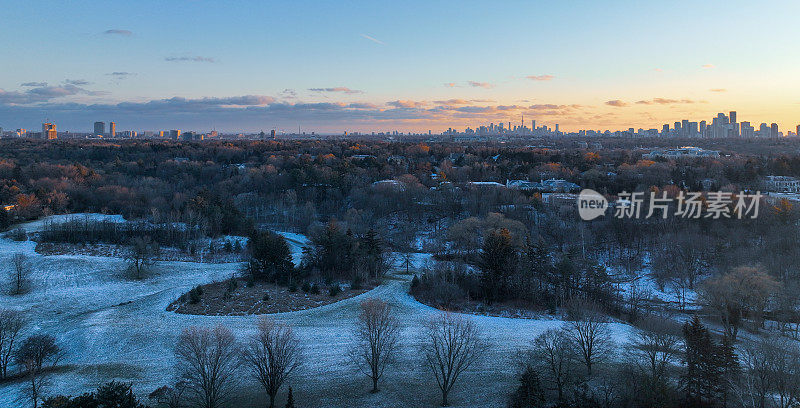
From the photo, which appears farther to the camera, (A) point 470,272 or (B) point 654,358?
(A) point 470,272

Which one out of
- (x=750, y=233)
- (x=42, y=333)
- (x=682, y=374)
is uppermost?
(x=750, y=233)

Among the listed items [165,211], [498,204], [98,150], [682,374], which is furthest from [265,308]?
[98,150]

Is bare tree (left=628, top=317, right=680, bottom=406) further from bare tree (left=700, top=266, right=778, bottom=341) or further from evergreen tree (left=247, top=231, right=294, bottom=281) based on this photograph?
evergreen tree (left=247, top=231, right=294, bottom=281)

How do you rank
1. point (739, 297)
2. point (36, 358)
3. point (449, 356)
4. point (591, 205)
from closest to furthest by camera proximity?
point (449, 356) → point (36, 358) → point (739, 297) → point (591, 205)

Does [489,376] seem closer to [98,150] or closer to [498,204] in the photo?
[498,204]

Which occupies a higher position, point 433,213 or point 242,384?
point 433,213

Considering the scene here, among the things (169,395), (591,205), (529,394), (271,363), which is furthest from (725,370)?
(591,205)

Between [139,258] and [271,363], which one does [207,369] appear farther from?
[139,258]
